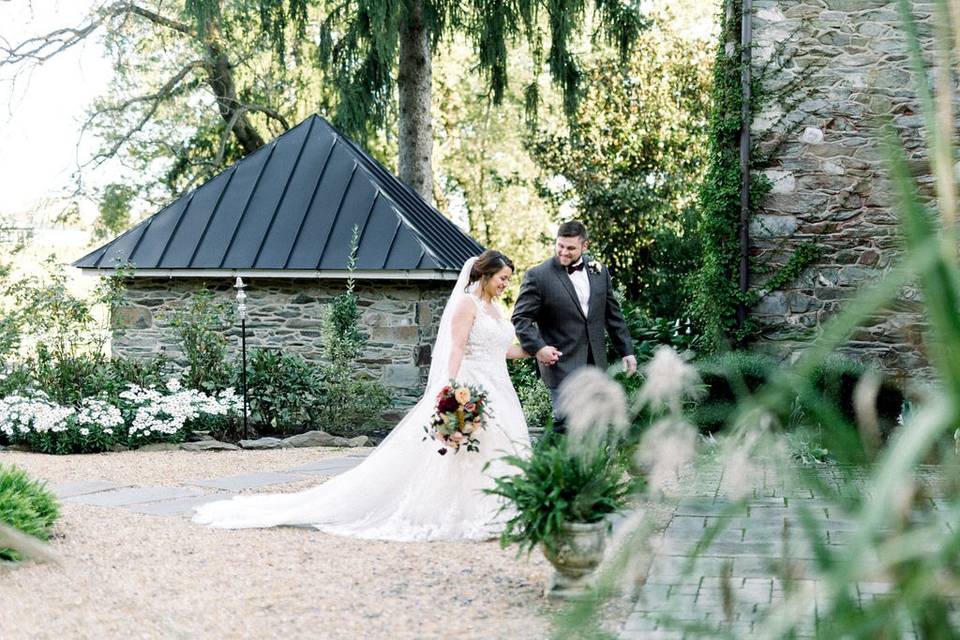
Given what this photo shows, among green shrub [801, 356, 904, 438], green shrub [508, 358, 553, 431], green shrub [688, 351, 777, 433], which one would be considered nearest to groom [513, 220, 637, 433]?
green shrub [688, 351, 777, 433]

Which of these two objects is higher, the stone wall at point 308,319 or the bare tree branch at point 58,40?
the bare tree branch at point 58,40

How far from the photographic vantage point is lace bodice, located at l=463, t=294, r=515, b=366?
6945 millimetres

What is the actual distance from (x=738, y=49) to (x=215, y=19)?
769 centimetres

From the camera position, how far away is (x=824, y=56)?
32.5ft

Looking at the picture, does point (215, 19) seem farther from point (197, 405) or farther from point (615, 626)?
point (615, 626)

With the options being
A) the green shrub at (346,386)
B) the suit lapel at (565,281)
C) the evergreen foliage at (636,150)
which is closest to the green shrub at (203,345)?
the green shrub at (346,386)

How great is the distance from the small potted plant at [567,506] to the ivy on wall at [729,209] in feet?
18.4

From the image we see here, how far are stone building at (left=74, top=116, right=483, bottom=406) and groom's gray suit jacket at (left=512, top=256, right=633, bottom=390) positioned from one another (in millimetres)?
4815

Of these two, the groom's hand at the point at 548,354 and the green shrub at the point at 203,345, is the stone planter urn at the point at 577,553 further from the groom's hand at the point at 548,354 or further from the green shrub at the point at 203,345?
the green shrub at the point at 203,345

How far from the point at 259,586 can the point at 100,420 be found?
5776mm

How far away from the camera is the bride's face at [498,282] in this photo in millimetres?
6820

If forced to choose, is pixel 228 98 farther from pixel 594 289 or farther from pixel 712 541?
pixel 712 541

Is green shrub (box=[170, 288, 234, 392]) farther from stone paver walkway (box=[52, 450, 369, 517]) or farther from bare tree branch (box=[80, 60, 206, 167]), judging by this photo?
bare tree branch (box=[80, 60, 206, 167])

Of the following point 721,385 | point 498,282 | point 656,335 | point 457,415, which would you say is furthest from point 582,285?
point 656,335
